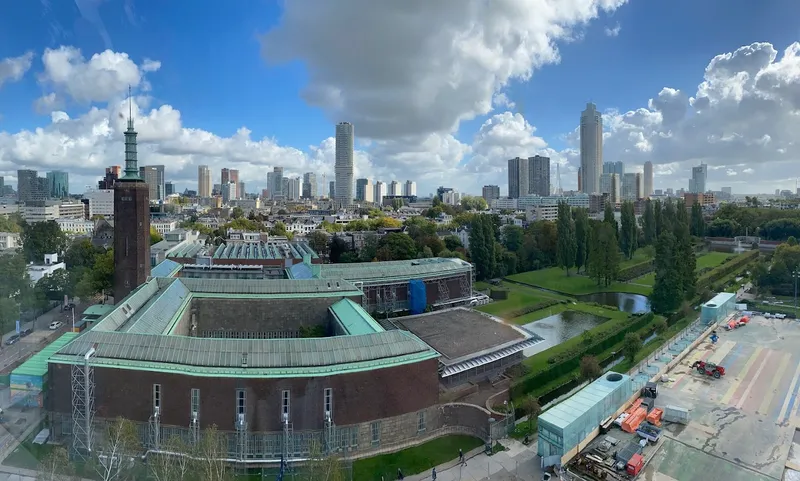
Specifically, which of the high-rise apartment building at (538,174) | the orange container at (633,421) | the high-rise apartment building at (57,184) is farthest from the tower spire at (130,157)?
the high-rise apartment building at (538,174)

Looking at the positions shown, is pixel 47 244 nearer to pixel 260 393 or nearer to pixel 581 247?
pixel 260 393

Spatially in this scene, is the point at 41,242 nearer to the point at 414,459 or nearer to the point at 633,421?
the point at 414,459

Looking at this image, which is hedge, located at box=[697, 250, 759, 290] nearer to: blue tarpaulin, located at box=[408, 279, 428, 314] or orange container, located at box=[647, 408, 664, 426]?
blue tarpaulin, located at box=[408, 279, 428, 314]

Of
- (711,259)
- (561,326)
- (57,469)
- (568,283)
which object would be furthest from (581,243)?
(57,469)

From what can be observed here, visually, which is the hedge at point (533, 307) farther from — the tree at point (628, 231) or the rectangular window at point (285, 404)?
the rectangular window at point (285, 404)

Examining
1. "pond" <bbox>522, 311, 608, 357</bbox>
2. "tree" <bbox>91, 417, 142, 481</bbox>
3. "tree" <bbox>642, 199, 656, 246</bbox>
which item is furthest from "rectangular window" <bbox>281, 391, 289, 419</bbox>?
"tree" <bbox>642, 199, 656, 246</bbox>
